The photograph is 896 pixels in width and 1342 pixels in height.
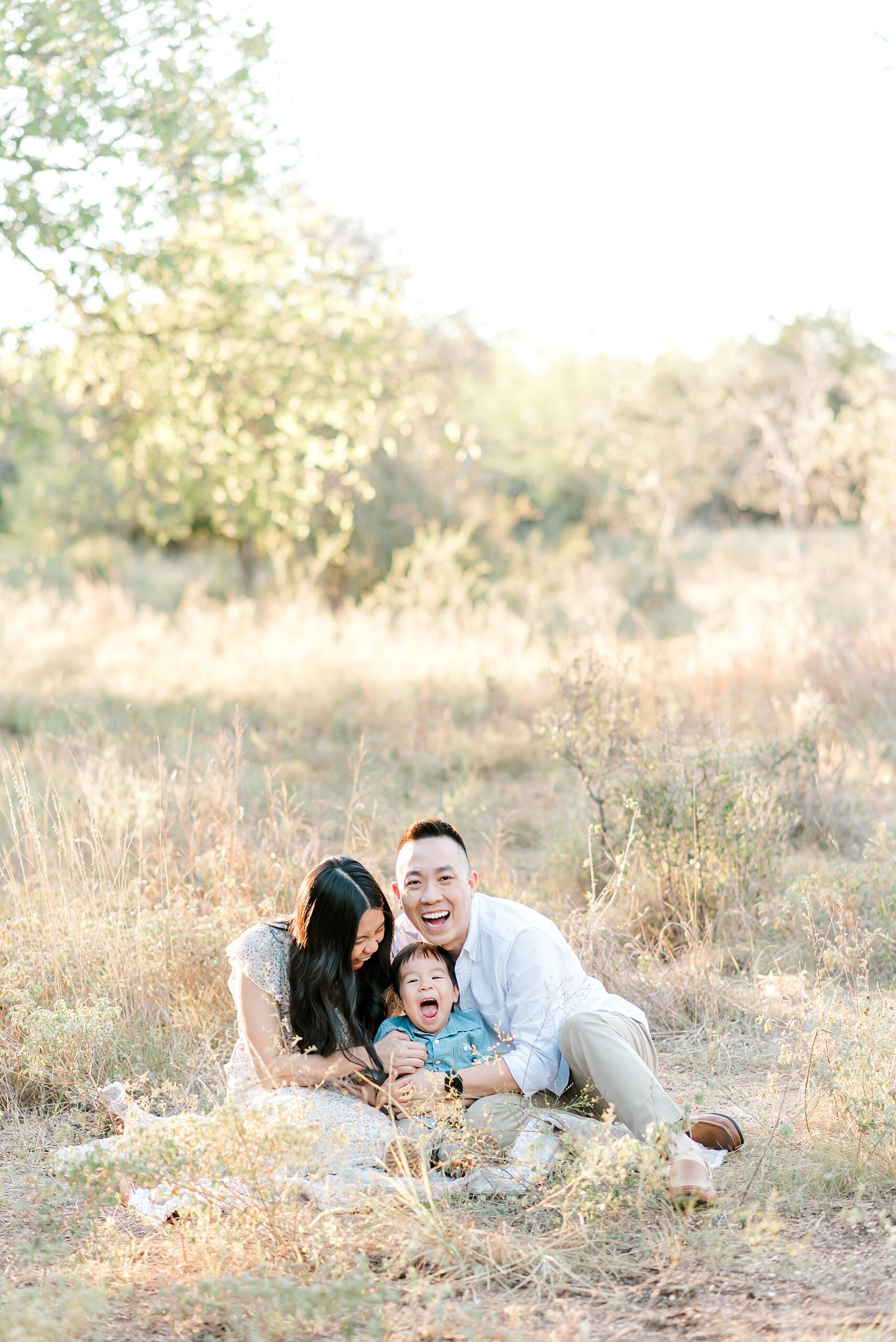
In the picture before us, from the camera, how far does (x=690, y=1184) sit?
2.94 m

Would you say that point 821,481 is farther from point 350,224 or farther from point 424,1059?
point 424,1059

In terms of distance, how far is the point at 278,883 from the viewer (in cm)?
498

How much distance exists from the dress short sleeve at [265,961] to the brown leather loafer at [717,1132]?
123 cm

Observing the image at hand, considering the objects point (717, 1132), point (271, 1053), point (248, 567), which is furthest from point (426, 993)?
point (248, 567)

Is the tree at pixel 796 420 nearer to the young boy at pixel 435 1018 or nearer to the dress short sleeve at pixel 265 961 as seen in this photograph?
the young boy at pixel 435 1018

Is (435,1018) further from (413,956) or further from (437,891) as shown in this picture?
(437,891)

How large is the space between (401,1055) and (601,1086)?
0.56 metres

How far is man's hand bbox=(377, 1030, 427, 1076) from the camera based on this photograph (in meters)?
3.32

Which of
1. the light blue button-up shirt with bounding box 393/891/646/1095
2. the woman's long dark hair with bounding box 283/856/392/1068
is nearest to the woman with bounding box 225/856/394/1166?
the woman's long dark hair with bounding box 283/856/392/1068

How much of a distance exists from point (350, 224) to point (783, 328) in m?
13.8

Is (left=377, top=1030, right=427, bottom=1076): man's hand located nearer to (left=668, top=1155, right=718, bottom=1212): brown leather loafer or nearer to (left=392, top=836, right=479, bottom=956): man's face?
(left=392, top=836, right=479, bottom=956): man's face

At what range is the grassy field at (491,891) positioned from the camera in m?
2.69

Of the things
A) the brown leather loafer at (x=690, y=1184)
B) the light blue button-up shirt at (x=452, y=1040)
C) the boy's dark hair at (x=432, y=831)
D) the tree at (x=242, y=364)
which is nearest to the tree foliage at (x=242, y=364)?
the tree at (x=242, y=364)

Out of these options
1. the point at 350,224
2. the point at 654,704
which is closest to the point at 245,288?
the point at 654,704
